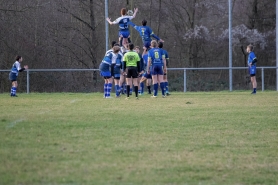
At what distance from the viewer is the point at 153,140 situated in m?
9.50

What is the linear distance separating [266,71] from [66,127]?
2883 cm

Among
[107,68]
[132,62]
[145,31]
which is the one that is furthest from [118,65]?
[132,62]

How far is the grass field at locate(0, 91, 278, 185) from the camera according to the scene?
6742mm

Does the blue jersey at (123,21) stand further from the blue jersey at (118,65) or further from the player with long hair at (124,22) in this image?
the blue jersey at (118,65)

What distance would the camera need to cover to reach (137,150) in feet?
27.8

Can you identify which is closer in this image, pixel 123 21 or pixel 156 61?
pixel 156 61

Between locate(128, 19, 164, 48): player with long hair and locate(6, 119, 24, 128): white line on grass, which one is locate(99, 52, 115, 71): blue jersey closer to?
locate(128, 19, 164, 48): player with long hair

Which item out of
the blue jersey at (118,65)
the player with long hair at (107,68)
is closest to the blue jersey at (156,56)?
the player with long hair at (107,68)

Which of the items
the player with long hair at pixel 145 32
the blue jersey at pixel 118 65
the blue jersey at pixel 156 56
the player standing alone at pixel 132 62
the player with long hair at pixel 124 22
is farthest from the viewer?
the player with long hair at pixel 145 32

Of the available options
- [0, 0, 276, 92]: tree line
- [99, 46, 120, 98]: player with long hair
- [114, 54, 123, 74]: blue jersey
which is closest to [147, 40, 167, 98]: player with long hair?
[99, 46, 120, 98]: player with long hair

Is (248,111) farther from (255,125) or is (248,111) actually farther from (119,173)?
(119,173)

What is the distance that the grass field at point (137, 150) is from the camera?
6742 mm

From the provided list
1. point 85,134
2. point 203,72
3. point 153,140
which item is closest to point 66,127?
point 85,134

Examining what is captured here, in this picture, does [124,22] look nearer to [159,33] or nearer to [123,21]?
[123,21]
